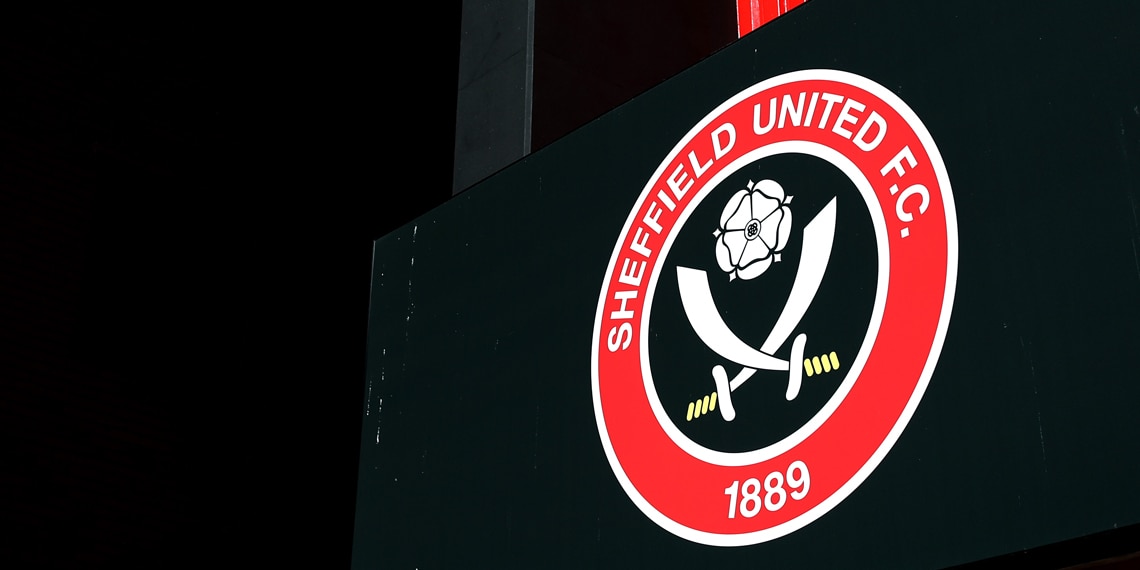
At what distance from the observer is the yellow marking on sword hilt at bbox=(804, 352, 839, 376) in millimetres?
4359

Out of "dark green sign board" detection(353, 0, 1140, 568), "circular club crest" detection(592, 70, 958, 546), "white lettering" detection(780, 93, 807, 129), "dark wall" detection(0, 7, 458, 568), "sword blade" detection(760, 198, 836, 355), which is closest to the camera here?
"dark green sign board" detection(353, 0, 1140, 568)

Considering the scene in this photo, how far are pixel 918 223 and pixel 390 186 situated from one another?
268 inches

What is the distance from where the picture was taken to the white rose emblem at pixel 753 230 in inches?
187

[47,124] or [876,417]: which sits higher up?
[47,124]

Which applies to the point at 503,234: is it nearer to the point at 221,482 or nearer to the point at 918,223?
the point at 918,223

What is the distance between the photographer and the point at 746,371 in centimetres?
468

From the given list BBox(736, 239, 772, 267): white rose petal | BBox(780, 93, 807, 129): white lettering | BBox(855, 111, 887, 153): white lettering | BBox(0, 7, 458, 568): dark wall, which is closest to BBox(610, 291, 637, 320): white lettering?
BBox(736, 239, 772, 267): white rose petal

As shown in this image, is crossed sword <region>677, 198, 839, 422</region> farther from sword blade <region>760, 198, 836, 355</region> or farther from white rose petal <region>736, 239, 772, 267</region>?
white rose petal <region>736, 239, 772, 267</region>

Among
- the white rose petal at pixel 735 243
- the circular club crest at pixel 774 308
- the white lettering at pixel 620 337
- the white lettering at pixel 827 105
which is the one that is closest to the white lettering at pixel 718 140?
the circular club crest at pixel 774 308

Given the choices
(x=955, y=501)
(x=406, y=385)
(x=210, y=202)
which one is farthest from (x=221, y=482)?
(x=955, y=501)

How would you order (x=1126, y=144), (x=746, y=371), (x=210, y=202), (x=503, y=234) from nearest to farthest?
(x=1126, y=144), (x=746, y=371), (x=503, y=234), (x=210, y=202)

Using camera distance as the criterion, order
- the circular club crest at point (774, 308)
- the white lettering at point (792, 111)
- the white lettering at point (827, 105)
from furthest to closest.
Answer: the white lettering at point (792, 111) < the white lettering at point (827, 105) < the circular club crest at point (774, 308)

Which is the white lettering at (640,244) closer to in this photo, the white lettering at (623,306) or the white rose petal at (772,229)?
the white lettering at (623,306)

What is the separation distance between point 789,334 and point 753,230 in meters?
0.48
